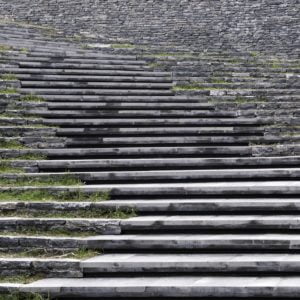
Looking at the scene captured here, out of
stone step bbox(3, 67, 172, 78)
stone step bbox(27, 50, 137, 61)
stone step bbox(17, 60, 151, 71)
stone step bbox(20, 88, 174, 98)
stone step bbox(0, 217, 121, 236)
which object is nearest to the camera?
stone step bbox(0, 217, 121, 236)

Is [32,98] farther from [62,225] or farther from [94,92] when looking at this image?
[62,225]

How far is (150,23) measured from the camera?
59.8 feet

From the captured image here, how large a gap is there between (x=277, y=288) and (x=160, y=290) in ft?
2.92

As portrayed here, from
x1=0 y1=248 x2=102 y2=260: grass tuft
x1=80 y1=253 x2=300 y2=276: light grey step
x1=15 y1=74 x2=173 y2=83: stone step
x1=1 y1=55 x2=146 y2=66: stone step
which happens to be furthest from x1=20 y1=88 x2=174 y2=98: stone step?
x1=80 y1=253 x2=300 y2=276: light grey step

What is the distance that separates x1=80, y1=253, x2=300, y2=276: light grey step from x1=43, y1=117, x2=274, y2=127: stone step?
323 centimetres

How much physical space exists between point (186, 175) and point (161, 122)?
1807 millimetres

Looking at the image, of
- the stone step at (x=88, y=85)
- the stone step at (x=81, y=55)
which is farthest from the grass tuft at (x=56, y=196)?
the stone step at (x=81, y=55)

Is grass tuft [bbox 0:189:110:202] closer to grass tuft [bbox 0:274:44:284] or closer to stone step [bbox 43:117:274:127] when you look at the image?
grass tuft [bbox 0:274:44:284]

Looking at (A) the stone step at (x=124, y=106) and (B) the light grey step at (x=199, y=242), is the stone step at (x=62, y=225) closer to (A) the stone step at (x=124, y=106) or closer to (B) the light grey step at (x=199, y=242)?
(B) the light grey step at (x=199, y=242)

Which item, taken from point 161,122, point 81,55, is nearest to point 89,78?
point 81,55

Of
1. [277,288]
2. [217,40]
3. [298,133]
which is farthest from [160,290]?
[217,40]

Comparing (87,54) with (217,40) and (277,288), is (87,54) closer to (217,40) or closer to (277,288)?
(217,40)

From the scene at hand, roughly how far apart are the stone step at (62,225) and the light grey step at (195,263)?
1.34ft

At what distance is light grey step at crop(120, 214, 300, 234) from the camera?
5211 millimetres
